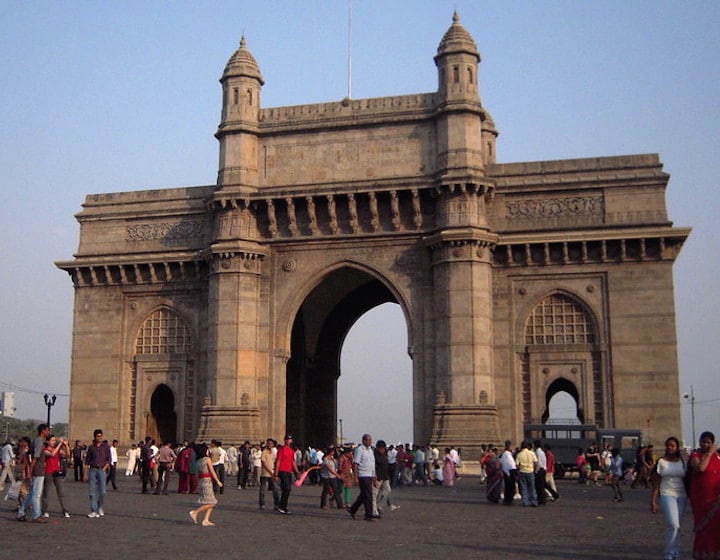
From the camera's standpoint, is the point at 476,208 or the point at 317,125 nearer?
the point at 476,208

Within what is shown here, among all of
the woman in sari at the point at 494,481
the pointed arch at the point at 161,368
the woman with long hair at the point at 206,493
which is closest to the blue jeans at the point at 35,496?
the woman with long hair at the point at 206,493

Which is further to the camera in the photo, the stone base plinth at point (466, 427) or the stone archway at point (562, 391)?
the stone archway at point (562, 391)

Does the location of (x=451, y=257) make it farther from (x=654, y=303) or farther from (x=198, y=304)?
(x=198, y=304)

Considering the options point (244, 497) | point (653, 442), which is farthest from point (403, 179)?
point (244, 497)

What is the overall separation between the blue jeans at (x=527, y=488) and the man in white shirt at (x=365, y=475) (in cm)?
524

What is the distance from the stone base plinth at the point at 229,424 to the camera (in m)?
36.4

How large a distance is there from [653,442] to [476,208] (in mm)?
10399

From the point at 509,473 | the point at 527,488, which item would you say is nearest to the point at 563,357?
the point at 509,473

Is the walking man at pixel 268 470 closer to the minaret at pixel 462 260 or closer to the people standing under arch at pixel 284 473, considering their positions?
the people standing under arch at pixel 284 473

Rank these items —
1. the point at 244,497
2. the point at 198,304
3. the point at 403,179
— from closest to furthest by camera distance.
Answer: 1. the point at 244,497
2. the point at 403,179
3. the point at 198,304

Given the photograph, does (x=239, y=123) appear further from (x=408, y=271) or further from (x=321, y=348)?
(x=321, y=348)

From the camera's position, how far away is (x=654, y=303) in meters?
35.7

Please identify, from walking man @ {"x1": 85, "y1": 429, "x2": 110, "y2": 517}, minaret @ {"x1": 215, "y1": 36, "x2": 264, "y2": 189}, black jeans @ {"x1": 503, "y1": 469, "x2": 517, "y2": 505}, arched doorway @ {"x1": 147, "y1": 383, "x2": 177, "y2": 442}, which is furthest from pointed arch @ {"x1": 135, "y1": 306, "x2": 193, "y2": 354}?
walking man @ {"x1": 85, "y1": 429, "x2": 110, "y2": 517}

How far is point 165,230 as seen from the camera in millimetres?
40844
